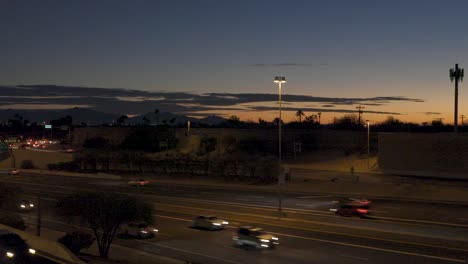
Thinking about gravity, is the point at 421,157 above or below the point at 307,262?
above

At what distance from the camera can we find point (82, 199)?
29.6m

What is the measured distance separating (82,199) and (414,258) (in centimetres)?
1674

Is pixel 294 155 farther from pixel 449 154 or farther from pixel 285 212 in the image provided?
pixel 285 212

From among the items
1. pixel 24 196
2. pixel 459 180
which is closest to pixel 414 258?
pixel 459 180

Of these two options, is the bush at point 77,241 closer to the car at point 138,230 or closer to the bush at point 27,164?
the car at point 138,230

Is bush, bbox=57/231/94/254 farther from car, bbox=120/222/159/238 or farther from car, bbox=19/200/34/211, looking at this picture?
car, bbox=19/200/34/211

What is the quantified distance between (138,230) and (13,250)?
528 inches

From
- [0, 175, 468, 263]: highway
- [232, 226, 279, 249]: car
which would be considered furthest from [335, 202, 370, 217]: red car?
[232, 226, 279, 249]: car

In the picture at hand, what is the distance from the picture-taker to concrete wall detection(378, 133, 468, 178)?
61906 millimetres

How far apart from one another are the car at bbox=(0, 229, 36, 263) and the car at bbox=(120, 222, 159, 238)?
9.89 metres

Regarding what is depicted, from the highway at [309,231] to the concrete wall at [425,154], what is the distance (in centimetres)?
1875

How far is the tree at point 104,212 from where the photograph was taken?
28375mm

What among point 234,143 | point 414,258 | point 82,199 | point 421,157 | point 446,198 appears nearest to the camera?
Answer: point 414,258

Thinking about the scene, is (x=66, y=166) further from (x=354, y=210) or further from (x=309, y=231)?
(x=309, y=231)
